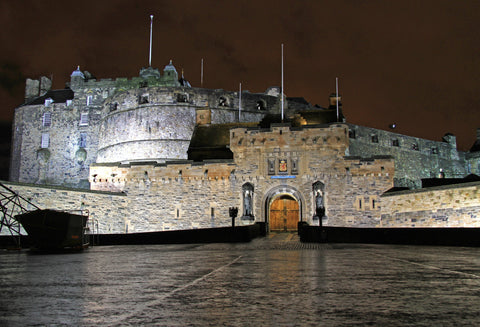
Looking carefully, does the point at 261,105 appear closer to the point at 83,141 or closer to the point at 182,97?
the point at 182,97

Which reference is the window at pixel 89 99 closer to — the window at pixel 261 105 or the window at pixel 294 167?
the window at pixel 261 105

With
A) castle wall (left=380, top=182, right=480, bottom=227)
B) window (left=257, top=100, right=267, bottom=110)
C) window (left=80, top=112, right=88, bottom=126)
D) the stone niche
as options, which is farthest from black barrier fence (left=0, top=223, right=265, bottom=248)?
window (left=80, top=112, right=88, bottom=126)

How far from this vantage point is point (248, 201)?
24375 millimetres

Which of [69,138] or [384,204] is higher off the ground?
[69,138]

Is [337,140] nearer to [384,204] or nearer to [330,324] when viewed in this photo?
[384,204]

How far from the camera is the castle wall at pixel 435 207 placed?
667 inches

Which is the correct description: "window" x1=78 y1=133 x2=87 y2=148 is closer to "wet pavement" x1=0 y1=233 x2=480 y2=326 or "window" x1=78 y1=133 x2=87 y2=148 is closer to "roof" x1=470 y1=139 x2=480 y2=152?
"wet pavement" x1=0 y1=233 x2=480 y2=326

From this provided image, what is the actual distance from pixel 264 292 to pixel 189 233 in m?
12.5

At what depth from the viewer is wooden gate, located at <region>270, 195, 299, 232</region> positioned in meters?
27.1

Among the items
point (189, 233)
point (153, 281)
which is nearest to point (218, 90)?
point (189, 233)

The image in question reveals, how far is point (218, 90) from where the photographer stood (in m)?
39.6

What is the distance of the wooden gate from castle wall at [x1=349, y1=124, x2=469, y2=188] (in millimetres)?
14389

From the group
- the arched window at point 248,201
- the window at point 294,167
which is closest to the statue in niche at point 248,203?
the arched window at point 248,201

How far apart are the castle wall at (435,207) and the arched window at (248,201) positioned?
7.01m
